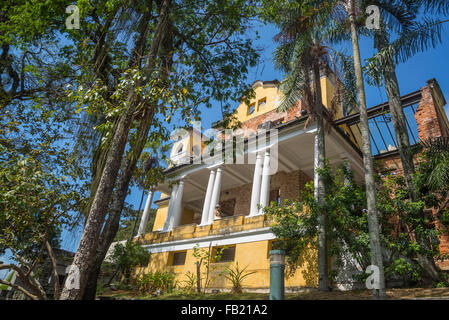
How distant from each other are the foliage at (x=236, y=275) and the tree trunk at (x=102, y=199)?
7797 millimetres

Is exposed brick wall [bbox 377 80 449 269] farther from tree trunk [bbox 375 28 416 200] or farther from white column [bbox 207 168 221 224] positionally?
white column [bbox 207 168 221 224]

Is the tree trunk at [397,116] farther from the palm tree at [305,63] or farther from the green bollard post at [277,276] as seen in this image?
the green bollard post at [277,276]

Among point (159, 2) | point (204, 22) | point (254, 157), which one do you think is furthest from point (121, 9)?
point (254, 157)

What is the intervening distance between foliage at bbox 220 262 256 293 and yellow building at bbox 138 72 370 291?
0.75ft

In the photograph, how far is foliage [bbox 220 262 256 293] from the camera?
12129mm

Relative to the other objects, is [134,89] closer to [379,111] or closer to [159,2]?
[159,2]

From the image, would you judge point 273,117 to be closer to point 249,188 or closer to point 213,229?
point 249,188

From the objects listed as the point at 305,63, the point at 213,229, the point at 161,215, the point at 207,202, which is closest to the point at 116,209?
the point at 213,229

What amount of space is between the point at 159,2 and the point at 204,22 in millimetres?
1263

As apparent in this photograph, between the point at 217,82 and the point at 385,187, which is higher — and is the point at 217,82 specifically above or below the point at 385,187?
above

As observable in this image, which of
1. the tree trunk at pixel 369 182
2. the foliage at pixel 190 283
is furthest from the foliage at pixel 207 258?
the tree trunk at pixel 369 182

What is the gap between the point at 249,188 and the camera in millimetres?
19562

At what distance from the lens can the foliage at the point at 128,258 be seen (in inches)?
637
